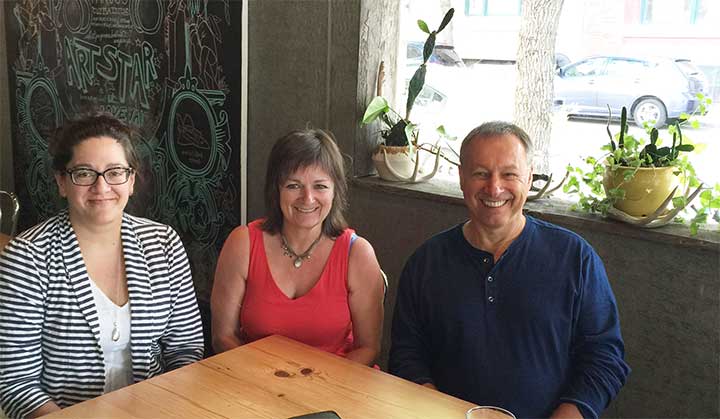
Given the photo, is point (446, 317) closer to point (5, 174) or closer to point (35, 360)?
point (35, 360)

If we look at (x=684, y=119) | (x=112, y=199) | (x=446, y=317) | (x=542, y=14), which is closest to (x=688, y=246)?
(x=684, y=119)

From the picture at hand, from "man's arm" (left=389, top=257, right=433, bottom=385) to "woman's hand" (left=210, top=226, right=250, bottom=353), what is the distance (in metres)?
0.47

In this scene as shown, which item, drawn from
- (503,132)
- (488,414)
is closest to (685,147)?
(503,132)

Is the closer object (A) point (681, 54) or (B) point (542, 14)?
(A) point (681, 54)

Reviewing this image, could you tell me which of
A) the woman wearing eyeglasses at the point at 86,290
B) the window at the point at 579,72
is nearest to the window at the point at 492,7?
the window at the point at 579,72

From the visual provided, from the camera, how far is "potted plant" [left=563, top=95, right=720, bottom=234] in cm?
233

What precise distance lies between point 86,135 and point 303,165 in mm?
595

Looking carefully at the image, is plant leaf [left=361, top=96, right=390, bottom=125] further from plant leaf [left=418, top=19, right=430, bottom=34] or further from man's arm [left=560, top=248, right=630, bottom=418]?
man's arm [left=560, top=248, right=630, bottom=418]

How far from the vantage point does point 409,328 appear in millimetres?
2020

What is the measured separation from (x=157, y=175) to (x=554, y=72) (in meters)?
2.23

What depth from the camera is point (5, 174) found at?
201 inches

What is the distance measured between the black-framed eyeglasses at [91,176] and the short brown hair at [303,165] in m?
0.46

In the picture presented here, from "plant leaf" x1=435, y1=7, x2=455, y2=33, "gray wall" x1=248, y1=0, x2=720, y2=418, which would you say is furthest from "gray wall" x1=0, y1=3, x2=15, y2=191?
"plant leaf" x1=435, y1=7, x2=455, y2=33

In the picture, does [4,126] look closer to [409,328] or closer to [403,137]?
[403,137]
